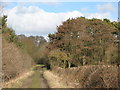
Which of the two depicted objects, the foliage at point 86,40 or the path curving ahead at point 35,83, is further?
the foliage at point 86,40

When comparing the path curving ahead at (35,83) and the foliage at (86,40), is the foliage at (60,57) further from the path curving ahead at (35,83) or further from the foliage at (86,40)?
the path curving ahead at (35,83)

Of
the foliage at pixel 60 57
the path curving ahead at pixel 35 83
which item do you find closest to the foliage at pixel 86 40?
the foliage at pixel 60 57

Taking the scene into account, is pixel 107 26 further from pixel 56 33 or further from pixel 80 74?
pixel 80 74

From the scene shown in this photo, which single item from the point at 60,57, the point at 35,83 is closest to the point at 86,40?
the point at 60,57

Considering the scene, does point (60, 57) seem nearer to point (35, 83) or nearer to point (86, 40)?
point (86, 40)

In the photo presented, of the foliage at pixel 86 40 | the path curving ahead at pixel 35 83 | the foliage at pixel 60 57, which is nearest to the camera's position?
the path curving ahead at pixel 35 83

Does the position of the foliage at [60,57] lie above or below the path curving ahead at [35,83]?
above

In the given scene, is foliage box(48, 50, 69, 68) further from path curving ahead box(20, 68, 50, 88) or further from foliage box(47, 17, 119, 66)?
path curving ahead box(20, 68, 50, 88)

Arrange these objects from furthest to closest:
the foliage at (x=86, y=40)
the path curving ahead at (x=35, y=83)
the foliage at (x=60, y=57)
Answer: the foliage at (x=60, y=57) → the foliage at (x=86, y=40) → the path curving ahead at (x=35, y=83)

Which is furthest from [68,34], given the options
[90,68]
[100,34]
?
[90,68]

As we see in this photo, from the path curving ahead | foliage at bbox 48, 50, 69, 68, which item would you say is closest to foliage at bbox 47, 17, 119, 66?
foliage at bbox 48, 50, 69, 68

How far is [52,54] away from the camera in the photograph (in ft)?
165

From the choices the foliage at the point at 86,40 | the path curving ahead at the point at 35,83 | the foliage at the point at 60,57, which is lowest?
the path curving ahead at the point at 35,83

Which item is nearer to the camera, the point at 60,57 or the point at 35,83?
the point at 35,83
